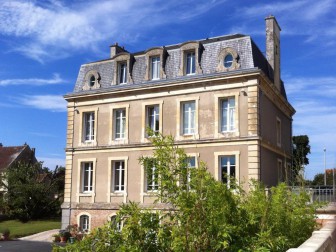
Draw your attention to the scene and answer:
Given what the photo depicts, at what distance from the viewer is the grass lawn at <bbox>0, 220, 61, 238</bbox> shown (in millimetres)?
27225

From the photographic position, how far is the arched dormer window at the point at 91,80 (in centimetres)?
2686

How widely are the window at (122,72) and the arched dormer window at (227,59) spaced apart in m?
6.09

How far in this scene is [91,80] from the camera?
2730 cm

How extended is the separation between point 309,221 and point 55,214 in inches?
1194

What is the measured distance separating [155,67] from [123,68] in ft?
7.55

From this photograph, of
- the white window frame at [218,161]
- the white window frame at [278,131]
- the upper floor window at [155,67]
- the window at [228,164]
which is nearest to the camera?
the white window frame at [218,161]

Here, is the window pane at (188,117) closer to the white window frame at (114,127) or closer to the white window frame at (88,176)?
the white window frame at (114,127)

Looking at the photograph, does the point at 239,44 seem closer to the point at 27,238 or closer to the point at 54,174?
the point at 27,238

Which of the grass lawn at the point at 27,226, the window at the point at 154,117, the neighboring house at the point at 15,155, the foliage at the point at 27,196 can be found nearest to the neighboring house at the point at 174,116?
the window at the point at 154,117

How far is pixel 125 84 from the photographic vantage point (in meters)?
25.7

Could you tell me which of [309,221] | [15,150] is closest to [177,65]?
[309,221]

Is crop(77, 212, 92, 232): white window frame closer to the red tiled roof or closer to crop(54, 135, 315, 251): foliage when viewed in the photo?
crop(54, 135, 315, 251): foliage

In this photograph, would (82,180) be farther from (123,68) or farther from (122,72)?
(123,68)

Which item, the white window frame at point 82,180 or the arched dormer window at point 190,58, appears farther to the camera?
the white window frame at point 82,180
